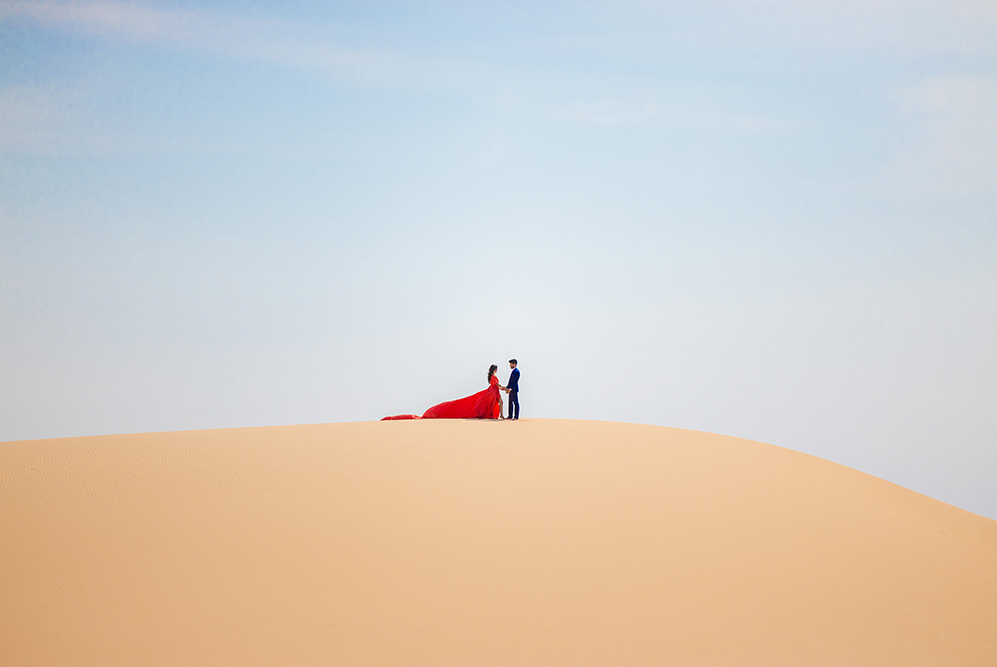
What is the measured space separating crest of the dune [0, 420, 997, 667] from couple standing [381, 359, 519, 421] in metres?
1.42

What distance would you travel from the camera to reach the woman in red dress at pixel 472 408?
572 inches

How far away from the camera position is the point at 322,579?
8.37 m

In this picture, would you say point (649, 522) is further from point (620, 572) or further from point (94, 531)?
point (94, 531)

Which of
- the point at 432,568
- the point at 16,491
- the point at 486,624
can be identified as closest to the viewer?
the point at 486,624

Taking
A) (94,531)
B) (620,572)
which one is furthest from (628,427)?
(94,531)

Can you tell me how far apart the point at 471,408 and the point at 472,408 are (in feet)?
0.07

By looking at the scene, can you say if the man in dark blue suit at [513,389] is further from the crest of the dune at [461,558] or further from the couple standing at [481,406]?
the crest of the dune at [461,558]

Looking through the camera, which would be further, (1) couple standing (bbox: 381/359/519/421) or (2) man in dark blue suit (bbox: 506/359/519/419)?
(1) couple standing (bbox: 381/359/519/421)

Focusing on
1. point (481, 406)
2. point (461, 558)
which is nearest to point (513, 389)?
point (481, 406)

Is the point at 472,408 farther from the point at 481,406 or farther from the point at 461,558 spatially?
the point at 461,558

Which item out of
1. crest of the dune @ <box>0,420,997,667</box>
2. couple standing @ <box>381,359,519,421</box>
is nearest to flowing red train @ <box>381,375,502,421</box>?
couple standing @ <box>381,359,519,421</box>

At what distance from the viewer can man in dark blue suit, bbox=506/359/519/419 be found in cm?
1351

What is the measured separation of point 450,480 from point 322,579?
3.02 meters

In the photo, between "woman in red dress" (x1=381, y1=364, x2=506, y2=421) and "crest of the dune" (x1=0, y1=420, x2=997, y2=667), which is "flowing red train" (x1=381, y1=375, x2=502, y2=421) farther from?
"crest of the dune" (x1=0, y1=420, x2=997, y2=667)
